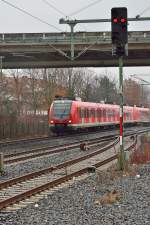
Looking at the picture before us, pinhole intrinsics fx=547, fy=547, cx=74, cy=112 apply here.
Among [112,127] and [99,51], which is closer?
[99,51]

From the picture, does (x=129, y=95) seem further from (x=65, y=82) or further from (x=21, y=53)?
(x=21, y=53)

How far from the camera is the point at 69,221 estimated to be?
31.2 feet

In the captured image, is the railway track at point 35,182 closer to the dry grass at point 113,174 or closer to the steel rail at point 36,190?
the steel rail at point 36,190

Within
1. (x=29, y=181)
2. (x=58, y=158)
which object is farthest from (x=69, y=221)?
(x=58, y=158)

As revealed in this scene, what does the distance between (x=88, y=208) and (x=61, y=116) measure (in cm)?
3506

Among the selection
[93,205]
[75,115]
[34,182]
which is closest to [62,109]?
[75,115]

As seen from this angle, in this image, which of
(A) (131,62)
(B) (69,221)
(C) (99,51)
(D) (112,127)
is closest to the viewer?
(B) (69,221)

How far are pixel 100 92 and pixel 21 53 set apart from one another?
68483 millimetres

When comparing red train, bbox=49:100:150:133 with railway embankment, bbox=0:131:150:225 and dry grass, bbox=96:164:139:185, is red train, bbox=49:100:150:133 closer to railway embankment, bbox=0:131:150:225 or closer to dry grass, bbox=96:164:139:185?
dry grass, bbox=96:164:139:185

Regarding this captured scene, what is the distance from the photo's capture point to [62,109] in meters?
46.0

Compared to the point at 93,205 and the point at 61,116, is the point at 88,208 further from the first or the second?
the point at 61,116

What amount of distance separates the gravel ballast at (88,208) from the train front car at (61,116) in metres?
30.8

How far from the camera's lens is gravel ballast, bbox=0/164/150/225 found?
9.53 meters

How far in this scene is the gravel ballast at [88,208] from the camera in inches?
375
